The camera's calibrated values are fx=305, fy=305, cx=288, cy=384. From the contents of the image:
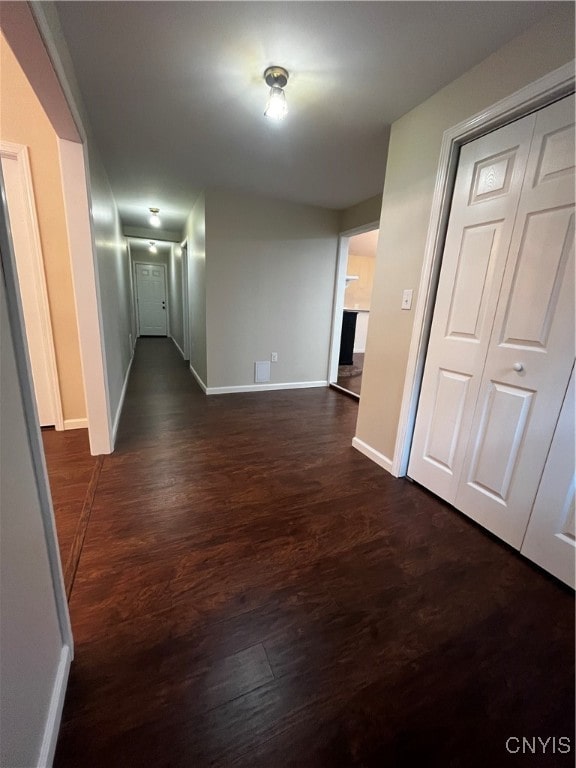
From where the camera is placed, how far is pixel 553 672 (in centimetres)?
104

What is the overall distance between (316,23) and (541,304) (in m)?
1.55

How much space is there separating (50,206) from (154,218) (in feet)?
9.23

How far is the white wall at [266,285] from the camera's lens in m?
3.45

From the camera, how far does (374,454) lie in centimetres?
236

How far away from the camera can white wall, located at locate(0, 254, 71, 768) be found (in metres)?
0.60

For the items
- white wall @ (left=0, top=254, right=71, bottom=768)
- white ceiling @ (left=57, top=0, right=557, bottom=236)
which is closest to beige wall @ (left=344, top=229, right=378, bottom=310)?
white ceiling @ (left=57, top=0, right=557, bottom=236)

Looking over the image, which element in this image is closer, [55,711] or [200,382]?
[55,711]

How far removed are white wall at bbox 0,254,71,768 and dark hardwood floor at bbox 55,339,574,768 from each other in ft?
0.63

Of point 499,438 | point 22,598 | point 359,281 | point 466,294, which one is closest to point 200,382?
point 466,294

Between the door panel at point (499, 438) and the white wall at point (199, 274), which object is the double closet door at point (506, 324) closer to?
the door panel at point (499, 438)

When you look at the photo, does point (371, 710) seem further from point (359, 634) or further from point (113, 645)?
point (113, 645)

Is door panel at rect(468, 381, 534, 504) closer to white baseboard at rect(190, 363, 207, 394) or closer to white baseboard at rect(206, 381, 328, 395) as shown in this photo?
white baseboard at rect(206, 381, 328, 395)

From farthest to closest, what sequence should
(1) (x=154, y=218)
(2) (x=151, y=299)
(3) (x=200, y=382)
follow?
1. (2) (x=151, y=299)
2. (1) (x=154, y=218)
3. (3) (x=200, y=382)

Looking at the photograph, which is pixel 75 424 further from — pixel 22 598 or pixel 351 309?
pixel 351 309
